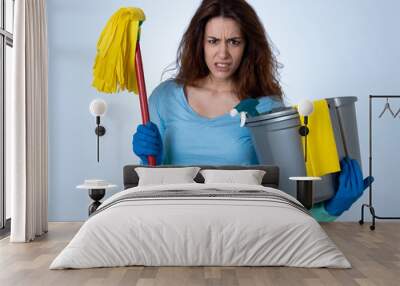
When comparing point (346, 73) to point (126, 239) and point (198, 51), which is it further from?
point (126, 239)

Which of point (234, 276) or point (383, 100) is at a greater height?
point (383, 100)

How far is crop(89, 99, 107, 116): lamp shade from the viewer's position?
6.81 m

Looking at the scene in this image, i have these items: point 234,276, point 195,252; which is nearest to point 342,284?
point 234,276

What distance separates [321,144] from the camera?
618cm

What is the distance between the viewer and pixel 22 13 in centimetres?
577

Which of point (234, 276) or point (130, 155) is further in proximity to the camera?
point (130, 155)

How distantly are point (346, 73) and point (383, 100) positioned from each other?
52cm

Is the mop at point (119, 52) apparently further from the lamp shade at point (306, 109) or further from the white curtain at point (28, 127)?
the lamp shade at point (306, 109)

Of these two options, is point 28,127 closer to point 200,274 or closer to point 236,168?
point 236,168

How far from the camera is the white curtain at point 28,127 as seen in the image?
5684 mm

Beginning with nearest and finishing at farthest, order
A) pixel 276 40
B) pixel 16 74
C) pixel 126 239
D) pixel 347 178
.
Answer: pixel 126 239
pixel 16 74
pixel 347 178
pixel 276 40

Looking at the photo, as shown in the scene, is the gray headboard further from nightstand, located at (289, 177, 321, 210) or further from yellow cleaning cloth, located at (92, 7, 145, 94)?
yellow cleaning cloth, located at (92, 7, 145, 94)

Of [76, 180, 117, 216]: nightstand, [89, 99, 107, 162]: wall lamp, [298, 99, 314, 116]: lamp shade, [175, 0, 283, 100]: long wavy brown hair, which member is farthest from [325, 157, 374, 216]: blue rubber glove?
[89, 99, 107, 162]: wall lamp

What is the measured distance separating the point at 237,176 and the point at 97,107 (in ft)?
6.05
